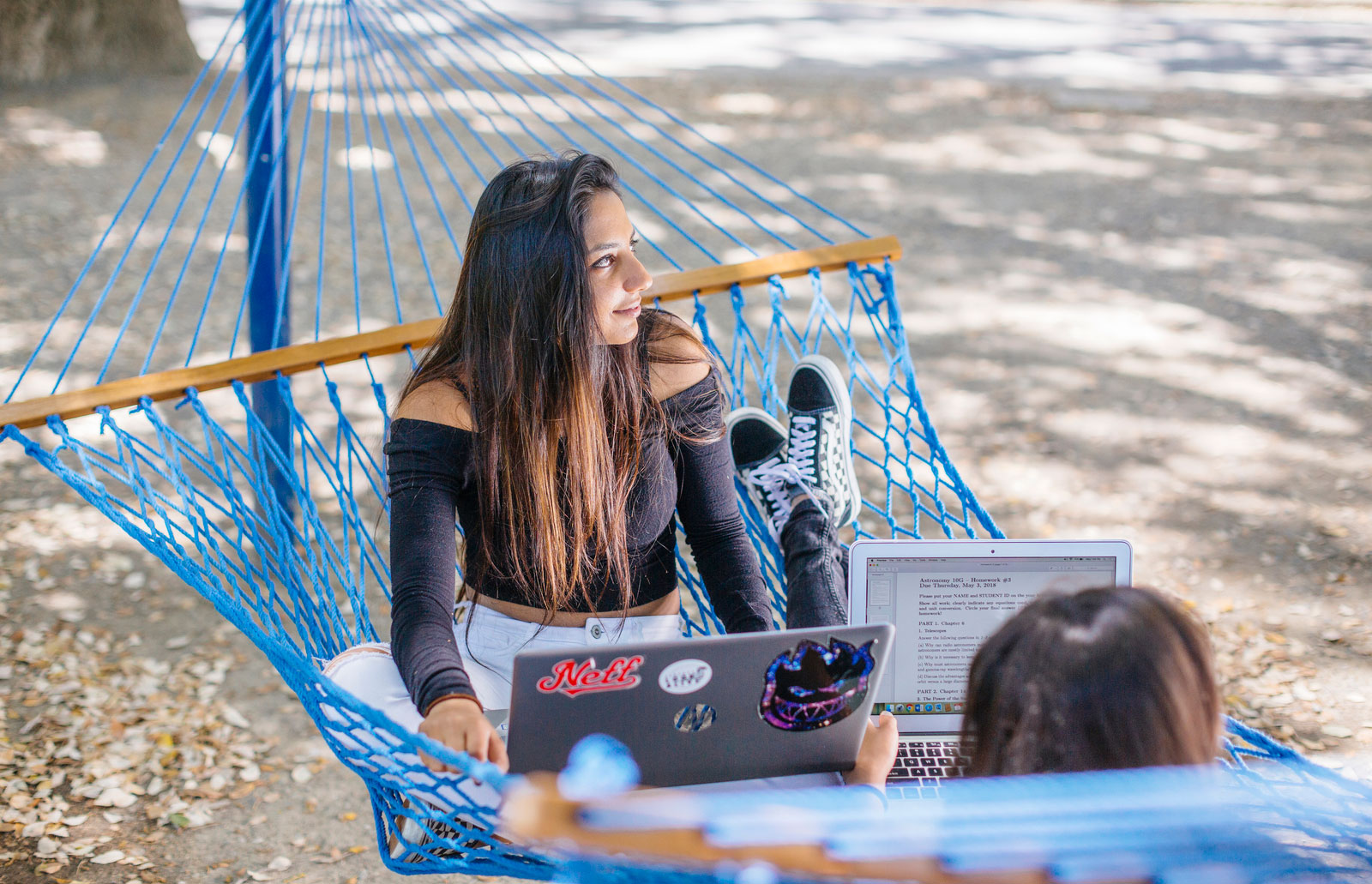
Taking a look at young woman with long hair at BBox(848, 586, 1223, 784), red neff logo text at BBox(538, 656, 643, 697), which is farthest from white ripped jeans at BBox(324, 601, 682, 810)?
young woman with long hair at BBox(848, 586, 1223, 784)

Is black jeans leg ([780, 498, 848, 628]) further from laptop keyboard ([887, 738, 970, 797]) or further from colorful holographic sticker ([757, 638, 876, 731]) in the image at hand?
colorful holographic sticker ([757, 638, 876, 731])

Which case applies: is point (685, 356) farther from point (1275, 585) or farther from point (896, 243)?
point (1275, 585)

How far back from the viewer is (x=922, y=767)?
Result: 1452mm

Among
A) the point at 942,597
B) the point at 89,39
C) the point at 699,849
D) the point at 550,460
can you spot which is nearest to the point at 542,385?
the point at 550,460

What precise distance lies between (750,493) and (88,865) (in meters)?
1.18

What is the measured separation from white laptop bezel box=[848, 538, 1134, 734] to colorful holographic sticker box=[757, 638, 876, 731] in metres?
0.29

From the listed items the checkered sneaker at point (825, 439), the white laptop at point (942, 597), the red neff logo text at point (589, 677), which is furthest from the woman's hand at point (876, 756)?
the checkered sneaker at point (825, 439)

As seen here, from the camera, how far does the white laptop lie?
1492 mm

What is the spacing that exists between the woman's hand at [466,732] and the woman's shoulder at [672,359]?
533 millimetres

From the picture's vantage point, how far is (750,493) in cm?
A: 204

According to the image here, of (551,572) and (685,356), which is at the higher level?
(685,356)

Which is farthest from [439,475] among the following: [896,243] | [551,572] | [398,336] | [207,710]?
[896,243]

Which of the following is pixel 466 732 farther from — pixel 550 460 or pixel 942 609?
pixel 942 609

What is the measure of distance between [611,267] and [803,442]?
2.12 ft
